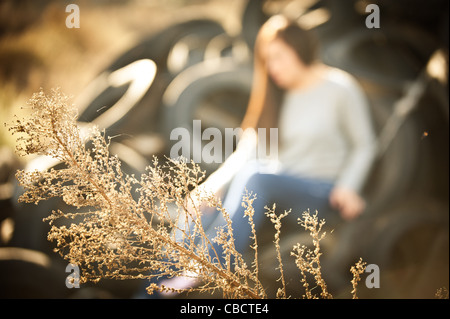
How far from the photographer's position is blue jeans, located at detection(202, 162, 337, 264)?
948mm

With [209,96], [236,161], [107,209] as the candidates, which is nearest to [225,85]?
[209,96]

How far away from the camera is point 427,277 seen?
4.06ft

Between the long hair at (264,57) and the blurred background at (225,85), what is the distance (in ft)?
0.10

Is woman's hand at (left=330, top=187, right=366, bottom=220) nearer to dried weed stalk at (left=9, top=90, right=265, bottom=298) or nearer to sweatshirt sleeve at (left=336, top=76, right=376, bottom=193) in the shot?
sweatshirt sleeve at (left=336, top=76, right=376, bottom=193)

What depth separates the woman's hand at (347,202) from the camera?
1.22 m

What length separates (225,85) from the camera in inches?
50.1

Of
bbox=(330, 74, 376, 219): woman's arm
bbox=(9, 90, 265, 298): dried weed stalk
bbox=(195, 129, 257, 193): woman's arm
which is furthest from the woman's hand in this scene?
bbox=(9, 90, 265, 298): dried weed stalk

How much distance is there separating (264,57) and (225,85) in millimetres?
164

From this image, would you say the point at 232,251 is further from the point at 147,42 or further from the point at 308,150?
the point at 147,42

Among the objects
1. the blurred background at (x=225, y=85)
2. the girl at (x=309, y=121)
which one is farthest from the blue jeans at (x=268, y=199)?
the blurred background at (x=225, y=85)

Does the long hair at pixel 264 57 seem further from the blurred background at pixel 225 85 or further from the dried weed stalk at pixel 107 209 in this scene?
the dried weed stalk at pixel 107 209

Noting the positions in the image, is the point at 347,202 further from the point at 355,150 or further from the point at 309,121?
the point at 309,121
